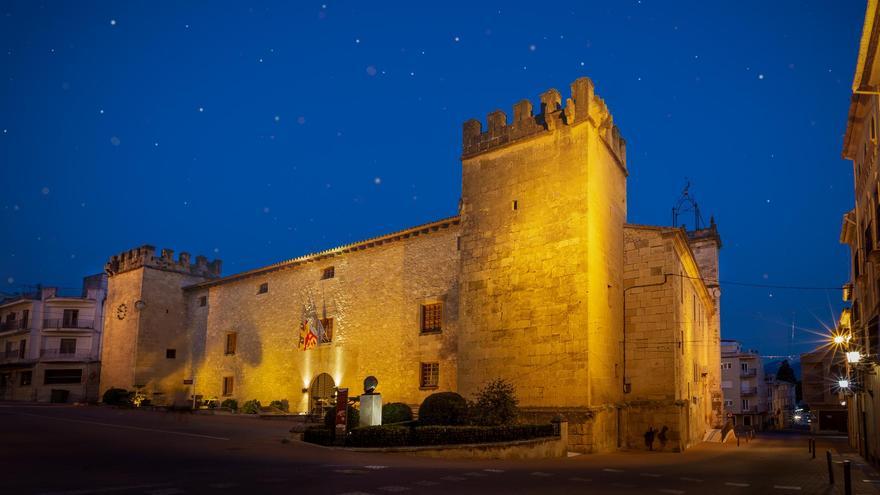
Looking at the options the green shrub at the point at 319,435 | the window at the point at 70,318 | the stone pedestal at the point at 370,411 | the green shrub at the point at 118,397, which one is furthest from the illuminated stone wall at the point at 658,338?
the window at the point at 70,318

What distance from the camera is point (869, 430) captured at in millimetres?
20750

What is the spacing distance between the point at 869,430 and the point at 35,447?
23767 millimetres

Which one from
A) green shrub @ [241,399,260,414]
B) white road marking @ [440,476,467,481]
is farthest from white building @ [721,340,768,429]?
white road marking @ [440,476,467,481]

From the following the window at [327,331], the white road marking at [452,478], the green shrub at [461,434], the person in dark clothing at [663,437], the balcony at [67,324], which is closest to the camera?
the white road marking at [452,478]

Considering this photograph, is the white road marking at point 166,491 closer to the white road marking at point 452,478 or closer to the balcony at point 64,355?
the white road marking at point 452,478

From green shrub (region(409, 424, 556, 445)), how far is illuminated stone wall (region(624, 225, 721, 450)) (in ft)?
24.3

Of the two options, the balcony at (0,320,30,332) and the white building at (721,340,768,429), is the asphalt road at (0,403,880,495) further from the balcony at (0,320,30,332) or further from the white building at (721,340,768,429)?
the white building at (721,340,768,429)

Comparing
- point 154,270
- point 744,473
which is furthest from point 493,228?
point 154,270

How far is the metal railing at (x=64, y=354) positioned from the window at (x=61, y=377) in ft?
3.63

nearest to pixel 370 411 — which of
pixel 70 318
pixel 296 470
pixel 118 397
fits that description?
pixel 296 470

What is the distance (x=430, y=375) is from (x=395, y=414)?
4.06 m

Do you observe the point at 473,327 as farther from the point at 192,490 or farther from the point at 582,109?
the point at 192,490

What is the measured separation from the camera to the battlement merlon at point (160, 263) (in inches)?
1576

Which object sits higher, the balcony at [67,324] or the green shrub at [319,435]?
the balcony at [67,324]
